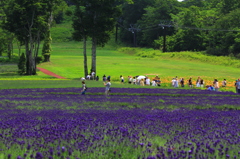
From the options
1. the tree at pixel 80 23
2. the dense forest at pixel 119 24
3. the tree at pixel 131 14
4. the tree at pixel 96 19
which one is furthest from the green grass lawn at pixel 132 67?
the tree at pixel 131 14

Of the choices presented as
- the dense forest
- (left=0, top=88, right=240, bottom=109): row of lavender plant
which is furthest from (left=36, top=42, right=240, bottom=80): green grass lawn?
(left=0, top=88, right=240, bottom=109): row of lavender plant

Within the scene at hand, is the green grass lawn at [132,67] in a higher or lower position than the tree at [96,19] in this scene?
lower

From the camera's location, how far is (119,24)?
439ft

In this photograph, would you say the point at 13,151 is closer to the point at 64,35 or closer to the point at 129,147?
the point at 129,147

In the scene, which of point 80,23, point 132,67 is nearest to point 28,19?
point 80,23

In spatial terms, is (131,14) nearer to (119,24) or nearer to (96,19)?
(119,24)

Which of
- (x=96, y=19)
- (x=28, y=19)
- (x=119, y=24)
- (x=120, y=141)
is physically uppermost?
(x=119, y=24)

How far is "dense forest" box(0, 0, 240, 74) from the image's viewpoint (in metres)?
53.8

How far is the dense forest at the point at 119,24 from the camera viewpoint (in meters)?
53.8

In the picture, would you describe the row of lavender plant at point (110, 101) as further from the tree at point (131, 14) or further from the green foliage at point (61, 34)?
the tree at point (131, 14)

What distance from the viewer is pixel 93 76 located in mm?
53438

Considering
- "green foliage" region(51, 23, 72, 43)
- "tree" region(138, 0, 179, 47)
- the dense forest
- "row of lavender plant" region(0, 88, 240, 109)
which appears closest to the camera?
"row of lavender plant" region(0, 88, 240, 109)

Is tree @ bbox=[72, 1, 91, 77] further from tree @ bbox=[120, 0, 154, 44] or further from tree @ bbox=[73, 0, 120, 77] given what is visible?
tree @ bbox=[120, 0, 154, 44]

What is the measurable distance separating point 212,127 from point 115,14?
46521 mm
